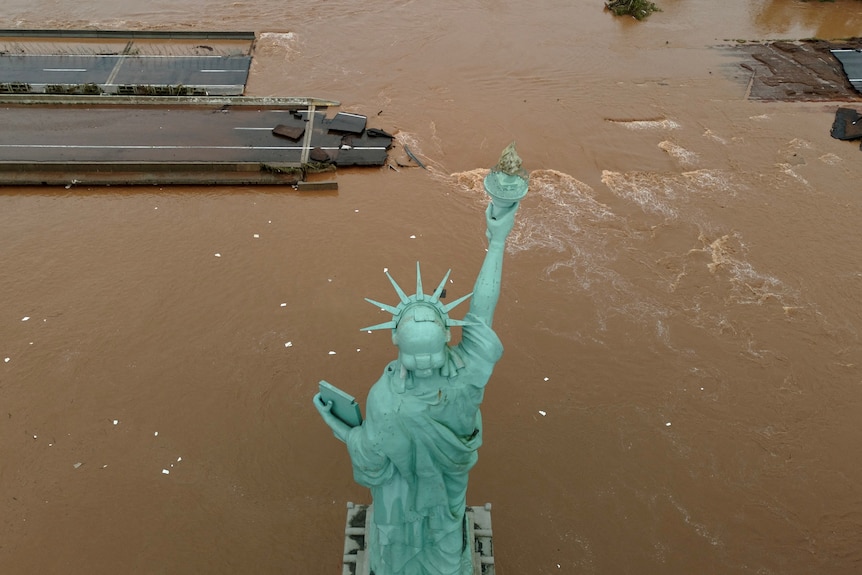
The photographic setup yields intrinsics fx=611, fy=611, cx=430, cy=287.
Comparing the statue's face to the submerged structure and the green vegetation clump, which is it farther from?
the green vegetation clump

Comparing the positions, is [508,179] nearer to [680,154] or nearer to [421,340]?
[421,340]

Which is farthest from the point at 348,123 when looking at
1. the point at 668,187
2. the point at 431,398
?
the point at 431,398

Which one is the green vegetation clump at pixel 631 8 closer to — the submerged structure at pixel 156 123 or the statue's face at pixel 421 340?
the submerged structure at pixel 156 123

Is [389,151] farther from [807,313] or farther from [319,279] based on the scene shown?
[807,313]

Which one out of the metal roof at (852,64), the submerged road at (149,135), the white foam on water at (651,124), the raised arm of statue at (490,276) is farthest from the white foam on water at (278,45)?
the metal roof at (852,64)

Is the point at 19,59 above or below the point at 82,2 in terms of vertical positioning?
below

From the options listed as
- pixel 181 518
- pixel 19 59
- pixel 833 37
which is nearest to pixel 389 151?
pixel 181 518

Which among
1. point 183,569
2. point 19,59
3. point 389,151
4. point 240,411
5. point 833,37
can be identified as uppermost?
point 833,37
